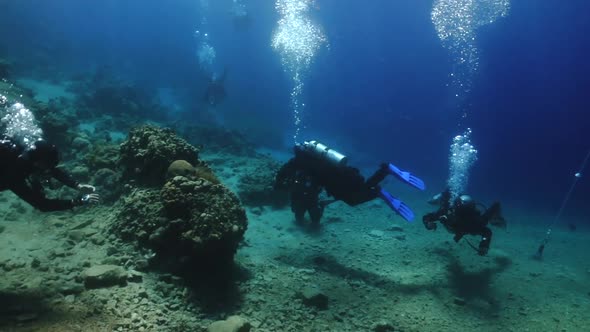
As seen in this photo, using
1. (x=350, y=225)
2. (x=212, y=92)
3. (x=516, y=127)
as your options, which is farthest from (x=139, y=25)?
(x=350, y=225)

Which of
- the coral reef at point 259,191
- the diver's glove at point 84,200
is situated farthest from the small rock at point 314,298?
the coral reef at point 259,191

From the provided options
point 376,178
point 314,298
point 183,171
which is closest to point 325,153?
point 376,178

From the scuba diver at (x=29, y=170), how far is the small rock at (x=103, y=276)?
93cm

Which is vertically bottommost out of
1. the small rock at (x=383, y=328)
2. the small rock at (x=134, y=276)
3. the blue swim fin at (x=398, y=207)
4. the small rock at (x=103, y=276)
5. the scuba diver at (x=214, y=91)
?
the small rock at (x=103, y=276)

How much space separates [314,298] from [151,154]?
424 cm

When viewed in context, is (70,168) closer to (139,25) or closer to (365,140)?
(365,140)

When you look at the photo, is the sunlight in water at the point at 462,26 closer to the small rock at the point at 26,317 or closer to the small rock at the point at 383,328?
the small rock at the point at 383,328

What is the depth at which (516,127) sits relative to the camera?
69.4 meters

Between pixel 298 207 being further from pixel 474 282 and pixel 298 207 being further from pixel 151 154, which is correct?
pixel 474 282

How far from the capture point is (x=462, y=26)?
5788cm

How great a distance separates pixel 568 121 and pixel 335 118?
4833cm

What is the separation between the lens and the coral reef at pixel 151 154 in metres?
6.95

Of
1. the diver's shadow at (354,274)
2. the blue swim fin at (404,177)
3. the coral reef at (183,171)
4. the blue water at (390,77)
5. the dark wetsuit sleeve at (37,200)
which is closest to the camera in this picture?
the dark wetsuit sleeve at (37,200)

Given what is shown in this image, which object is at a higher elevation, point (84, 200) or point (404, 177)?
point (404, 177)
